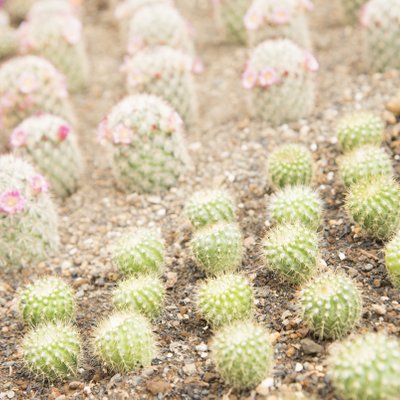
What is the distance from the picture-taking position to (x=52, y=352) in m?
4.32

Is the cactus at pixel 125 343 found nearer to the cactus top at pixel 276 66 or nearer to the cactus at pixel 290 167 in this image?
the cactus at pixel 290 167

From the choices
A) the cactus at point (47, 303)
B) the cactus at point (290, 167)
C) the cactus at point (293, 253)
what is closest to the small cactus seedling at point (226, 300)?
the cactus at point (293, 253)

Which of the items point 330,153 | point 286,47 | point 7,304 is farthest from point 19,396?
point 286,47

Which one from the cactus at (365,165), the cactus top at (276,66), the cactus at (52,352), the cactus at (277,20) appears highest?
the cactus at (277,20)

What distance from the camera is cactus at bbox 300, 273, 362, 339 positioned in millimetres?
4094

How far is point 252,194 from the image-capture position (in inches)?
230

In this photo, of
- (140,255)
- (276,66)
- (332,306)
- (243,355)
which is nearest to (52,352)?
(140,255)

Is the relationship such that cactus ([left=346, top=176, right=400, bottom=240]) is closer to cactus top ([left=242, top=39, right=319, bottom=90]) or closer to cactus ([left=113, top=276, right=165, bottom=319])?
cactus ([left=113, top=276, right=165, bottom=319])

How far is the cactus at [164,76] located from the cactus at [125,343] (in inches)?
118

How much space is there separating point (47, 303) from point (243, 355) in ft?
5.05

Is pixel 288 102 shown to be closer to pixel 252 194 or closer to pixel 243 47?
pixel 252 194

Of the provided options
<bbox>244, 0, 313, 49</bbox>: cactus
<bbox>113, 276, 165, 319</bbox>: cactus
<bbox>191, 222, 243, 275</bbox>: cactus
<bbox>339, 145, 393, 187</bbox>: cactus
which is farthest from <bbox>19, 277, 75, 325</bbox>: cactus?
<bbox>244, 0, 313, 49</bbox>: cactus

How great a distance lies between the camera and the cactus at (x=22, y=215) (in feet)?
17.5

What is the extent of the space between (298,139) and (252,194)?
0.81m
